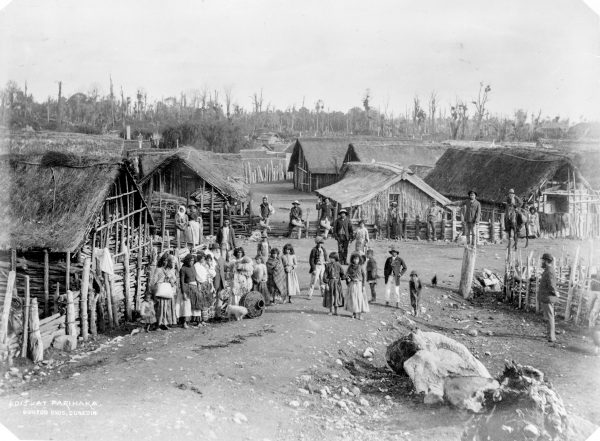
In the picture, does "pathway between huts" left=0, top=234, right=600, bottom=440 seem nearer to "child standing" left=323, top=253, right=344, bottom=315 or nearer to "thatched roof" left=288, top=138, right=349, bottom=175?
"child standing" left=323, top=253, right=344, bottom=315

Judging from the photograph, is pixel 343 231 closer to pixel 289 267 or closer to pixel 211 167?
pixel 289 267

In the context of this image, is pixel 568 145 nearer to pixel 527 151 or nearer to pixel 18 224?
pixel 527 151

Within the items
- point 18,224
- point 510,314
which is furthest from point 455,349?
point 18,224

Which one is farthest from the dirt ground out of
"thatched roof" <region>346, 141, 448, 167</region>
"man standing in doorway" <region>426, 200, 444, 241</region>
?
"thatched roof" <region>346, 141, 448, 167</region>

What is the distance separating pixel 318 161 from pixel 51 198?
32.3 metres

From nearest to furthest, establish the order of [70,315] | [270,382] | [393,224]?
[270,382] < [70,315] < [393,224]

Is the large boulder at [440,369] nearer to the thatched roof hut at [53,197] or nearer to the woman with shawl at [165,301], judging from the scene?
the woman with shawl at [165,301]

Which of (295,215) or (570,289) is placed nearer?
(570,289)

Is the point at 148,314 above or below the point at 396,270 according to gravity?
below

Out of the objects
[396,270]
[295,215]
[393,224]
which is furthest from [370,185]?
[396,270]

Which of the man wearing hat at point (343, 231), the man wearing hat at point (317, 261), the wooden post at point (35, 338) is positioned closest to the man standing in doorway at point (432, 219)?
the man wearing hat at point (343, 231)

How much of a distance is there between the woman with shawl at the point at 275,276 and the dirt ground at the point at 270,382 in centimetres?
43

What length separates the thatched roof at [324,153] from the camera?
148ft

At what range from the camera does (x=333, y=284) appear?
13.9 metres
